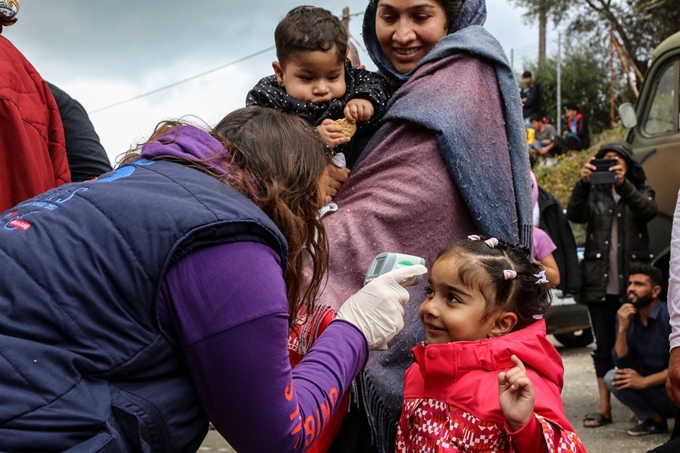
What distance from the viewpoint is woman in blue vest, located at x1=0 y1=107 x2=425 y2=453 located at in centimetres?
149

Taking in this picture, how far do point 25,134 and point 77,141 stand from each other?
18.0 inches

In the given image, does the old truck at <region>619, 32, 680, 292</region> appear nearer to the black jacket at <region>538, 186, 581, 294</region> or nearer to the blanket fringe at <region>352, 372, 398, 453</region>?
the black jacket at <region>538, 186, 581, 294</region>

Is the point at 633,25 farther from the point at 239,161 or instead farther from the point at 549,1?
the point at 239,161

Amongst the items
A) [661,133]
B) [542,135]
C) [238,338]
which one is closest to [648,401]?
[661,133]

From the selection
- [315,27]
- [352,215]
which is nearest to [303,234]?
[352,215]

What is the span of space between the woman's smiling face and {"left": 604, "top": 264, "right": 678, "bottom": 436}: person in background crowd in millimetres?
3147

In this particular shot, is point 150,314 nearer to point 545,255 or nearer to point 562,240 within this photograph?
point 545,255

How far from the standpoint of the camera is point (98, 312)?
4.99ft

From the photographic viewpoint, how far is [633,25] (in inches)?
789

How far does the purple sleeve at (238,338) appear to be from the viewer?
1.55 metres

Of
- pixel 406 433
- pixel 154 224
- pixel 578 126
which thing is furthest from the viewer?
pixel 578 126

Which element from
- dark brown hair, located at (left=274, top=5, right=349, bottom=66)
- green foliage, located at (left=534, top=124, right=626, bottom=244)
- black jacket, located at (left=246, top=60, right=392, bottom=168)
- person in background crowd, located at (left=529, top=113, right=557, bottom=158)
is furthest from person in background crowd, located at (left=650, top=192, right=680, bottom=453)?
green foliage, located at (left=534, top=124, right=626, bottom=244)

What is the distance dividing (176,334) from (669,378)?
1679 mm

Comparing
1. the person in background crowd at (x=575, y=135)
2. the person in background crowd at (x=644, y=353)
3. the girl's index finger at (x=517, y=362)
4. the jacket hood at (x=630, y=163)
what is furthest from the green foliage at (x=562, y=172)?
the girl's index finger at (x=517, y=362)
